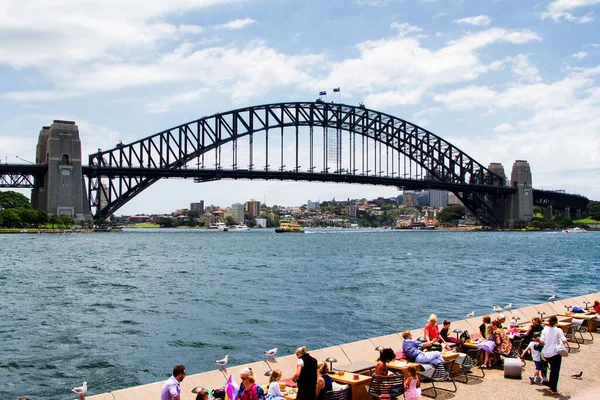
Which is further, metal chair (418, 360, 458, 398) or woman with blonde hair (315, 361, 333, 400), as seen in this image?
metal chair (418, 360, 458, 398)

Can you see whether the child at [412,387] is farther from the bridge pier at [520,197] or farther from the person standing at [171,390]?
the bridge pier at [520,197]

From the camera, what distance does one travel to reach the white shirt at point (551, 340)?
10.8 meters

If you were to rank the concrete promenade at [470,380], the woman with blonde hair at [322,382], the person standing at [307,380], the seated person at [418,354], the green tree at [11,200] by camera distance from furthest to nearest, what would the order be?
the green tree at [11,200], the seated person at [418,354], the concrete promenade at [470,380], the woman with blonde hair at [322,382], the person standing at [307,380]

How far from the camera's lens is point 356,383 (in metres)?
9.93

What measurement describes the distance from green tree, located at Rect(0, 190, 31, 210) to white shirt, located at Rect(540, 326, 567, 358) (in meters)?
117

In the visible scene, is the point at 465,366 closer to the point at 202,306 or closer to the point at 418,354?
the point at 418,354

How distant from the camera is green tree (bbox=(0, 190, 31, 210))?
11581 centimetres

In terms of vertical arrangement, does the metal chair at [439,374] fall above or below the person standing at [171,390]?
below

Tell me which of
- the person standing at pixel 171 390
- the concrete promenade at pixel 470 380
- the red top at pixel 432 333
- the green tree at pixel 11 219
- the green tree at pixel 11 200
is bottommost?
the concrete promenade at pixel 470 380

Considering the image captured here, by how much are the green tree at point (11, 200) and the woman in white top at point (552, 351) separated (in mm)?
116959

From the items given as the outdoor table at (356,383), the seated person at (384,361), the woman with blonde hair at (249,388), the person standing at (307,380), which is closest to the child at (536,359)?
the seated person at (384,361)

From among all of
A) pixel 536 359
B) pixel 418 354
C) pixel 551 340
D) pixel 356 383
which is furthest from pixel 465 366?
pixel 356 383

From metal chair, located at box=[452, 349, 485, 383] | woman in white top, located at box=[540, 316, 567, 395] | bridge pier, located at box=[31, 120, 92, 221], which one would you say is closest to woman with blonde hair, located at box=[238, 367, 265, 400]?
metal chair, located at box=[452, 349, 485, 383]

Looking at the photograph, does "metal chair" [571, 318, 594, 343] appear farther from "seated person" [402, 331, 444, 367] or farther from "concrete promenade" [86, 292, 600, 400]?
"seated person" [402, 331, 444, 367]
